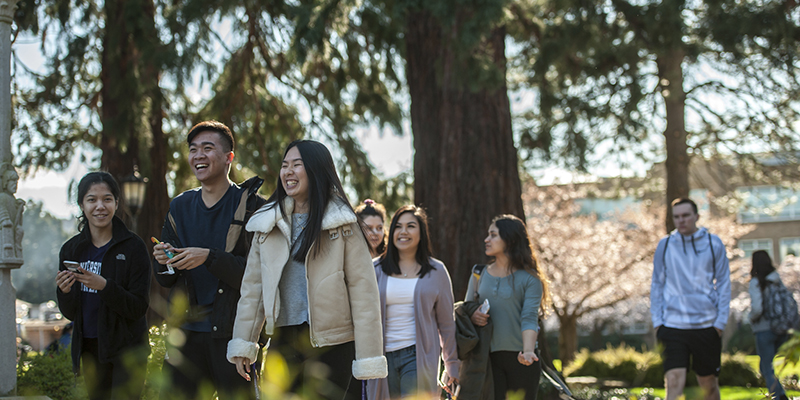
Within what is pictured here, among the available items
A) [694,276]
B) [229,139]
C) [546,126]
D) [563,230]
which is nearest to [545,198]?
[563,230]

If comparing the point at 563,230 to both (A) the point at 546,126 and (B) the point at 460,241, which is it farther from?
(B) the point at 460,241

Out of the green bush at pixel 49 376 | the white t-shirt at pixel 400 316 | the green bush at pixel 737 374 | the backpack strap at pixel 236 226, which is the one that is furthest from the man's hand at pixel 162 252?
the green bush at pixel 737 374

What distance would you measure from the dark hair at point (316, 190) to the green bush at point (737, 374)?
43.9ft

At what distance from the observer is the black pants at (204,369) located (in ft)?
10.8

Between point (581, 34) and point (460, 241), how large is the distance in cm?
429

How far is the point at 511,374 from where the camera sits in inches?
196

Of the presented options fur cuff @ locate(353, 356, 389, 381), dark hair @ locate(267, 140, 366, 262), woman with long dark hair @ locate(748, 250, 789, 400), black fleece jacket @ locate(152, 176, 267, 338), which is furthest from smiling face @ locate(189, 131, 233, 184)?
woman with long dark hair @ locate(748, 250, 789, 400)

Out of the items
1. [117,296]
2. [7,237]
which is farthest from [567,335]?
[117,296]

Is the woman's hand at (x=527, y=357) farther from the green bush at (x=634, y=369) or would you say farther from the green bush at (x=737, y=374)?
the green bush at (x=737, y=374)

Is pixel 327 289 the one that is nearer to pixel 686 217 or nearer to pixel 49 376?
pixel 686 217

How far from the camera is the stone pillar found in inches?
175

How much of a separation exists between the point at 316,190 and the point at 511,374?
2.45 metres

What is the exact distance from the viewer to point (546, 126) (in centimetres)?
1233

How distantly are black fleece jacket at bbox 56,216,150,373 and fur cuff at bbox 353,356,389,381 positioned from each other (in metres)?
1.48
